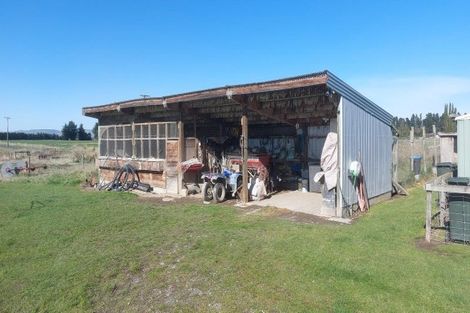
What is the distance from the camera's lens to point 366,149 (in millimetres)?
9461

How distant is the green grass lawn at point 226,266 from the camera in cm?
389

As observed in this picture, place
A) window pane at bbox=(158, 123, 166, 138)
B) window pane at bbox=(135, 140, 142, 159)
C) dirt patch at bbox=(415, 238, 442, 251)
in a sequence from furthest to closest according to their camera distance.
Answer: window pane at bbox=(135, 140, 142, 159)
window pane at bbox=(158, 123, 166, 138)
dirt patch at bbox=(415, 238, 442, 251)

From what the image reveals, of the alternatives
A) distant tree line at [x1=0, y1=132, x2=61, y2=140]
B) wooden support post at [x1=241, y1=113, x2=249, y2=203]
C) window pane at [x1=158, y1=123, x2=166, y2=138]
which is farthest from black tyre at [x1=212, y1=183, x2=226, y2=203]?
distant tree line at [x1=0, y1=132, x2=61, y2=140]

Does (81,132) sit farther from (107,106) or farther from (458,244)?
(458,244)

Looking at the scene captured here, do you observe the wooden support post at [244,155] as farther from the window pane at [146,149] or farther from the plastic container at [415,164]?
the plastic container at [415,164]

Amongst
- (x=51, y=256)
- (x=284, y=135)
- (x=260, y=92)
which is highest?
(x=260, y=92)

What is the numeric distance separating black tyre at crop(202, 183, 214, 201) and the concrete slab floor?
1.36 m

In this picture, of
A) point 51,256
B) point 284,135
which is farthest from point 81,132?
point 51,256

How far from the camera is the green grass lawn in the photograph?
3.89 meters

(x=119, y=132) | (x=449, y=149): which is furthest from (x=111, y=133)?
(x=449, y=149)

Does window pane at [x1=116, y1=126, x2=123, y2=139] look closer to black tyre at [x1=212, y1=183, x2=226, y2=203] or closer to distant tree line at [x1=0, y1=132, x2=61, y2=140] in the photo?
black tyre at [x1=212, y1=183, x2=226, y2=203]

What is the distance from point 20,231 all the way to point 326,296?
623 cm

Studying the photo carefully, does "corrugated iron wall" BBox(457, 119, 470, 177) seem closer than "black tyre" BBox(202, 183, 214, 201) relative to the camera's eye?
Yes

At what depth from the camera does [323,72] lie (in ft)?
23.6
